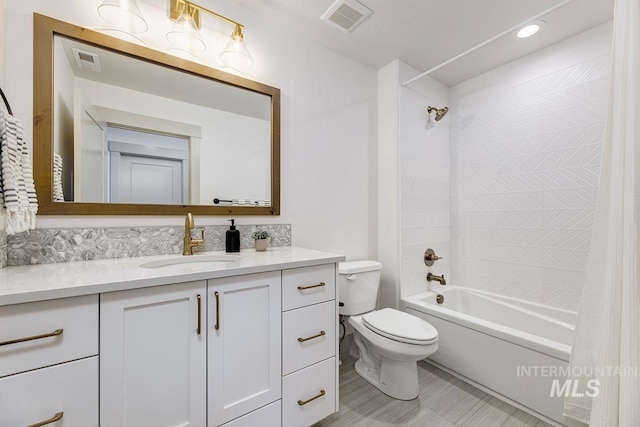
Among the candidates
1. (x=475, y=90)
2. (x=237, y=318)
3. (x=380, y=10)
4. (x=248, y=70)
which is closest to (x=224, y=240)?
(x=237, y=318)

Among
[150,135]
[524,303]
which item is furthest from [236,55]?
[524,303]

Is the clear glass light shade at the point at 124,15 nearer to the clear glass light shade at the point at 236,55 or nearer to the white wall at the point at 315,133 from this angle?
the white wall at the point at 315,133

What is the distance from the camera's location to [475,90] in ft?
8.17

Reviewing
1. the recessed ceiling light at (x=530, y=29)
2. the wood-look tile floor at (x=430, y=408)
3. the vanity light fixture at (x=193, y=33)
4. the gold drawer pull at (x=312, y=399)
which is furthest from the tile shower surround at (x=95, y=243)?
the recessed ceiling light at (x=530, y=29)

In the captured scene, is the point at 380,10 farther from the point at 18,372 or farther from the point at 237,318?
the point at 18,372

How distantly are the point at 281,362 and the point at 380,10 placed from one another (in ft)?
6.68

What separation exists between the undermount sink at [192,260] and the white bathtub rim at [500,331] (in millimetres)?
1478

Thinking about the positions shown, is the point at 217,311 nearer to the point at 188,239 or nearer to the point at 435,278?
the point at 188,239

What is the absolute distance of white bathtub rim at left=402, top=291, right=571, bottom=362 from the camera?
4.74ft

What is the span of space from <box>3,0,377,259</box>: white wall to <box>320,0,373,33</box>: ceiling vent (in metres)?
0.28

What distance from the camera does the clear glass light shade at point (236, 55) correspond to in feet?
5.15

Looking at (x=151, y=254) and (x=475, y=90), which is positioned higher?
(x=475, y=90)

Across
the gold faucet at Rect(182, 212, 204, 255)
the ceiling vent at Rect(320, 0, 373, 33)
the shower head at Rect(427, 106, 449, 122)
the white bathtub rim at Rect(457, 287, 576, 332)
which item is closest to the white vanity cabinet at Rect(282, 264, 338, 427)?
the gold faucet at Rect(182, 212, 204, 255)

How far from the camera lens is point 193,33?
1464mm
